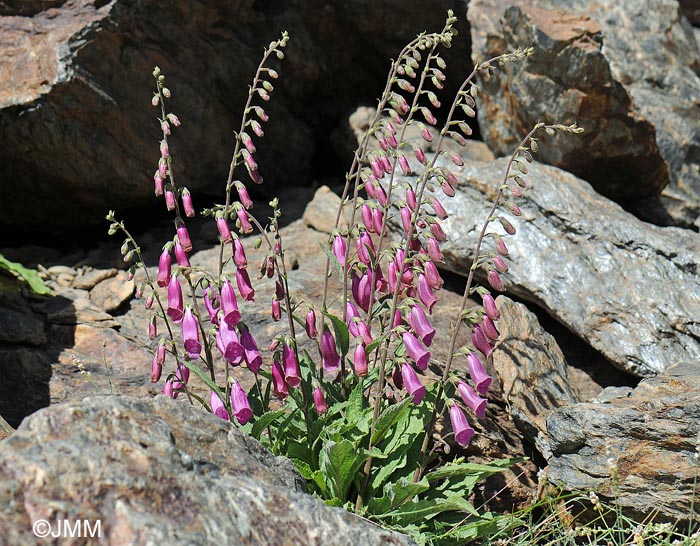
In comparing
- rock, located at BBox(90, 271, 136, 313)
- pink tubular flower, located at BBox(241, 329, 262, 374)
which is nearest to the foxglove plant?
pink tubular flower, located at BBox(241, 329, 262, 374)

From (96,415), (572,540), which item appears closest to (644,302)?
(572,540)

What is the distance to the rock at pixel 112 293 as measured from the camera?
20.6 ft

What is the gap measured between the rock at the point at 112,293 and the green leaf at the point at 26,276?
371 millimetres

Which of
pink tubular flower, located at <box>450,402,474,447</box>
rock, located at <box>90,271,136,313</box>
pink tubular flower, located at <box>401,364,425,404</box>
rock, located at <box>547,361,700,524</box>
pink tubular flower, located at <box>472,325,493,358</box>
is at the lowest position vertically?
rock, located at <box>547,361,700,524</box>

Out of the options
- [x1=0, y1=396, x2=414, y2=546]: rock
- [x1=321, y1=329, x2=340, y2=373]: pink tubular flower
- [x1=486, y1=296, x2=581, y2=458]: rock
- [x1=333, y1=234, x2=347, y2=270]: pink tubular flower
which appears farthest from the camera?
[x1=486, y1=296, x2=581, y2=458]: rock

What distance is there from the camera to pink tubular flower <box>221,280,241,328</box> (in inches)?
156

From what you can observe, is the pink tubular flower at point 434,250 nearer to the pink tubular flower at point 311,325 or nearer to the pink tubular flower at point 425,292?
the pink tubular flower at point 425,292

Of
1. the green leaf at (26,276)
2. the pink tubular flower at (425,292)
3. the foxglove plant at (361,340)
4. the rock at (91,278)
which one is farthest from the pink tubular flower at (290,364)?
the rock at (91,278)

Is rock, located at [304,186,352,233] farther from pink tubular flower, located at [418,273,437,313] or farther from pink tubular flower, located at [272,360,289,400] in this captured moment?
pink tubular flower, located at [272,360,289,400]

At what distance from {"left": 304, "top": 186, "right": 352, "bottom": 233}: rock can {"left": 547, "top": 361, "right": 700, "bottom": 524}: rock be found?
10.0 feet

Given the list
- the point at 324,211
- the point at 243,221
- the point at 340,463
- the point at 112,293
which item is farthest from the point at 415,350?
the point at 324,211

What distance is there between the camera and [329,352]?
4422 mm

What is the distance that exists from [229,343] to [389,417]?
96 cm

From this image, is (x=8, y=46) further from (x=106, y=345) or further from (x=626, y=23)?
(x=626, y=23)
